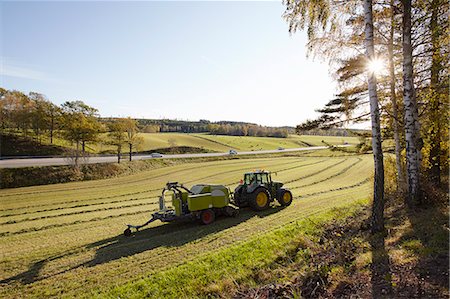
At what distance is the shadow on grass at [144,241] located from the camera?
833 cm

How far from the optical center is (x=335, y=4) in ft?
27.8

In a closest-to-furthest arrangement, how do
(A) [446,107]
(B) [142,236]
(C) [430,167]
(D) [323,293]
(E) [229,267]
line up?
1. (D) [323,293]
2. (E) [229,267]
3. (A) [446,107]
4. (C) [430,167]
5. (B) [142,236]

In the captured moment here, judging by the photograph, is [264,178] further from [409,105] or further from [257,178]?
[409,105]

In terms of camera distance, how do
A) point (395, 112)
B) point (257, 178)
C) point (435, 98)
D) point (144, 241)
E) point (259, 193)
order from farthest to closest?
point (257, 178) < point (259, 193) < point (395, 112) < point (144, 241) < point (435, 98)

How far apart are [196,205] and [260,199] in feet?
12.6

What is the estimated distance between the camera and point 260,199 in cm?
1418

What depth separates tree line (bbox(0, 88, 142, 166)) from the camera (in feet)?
114

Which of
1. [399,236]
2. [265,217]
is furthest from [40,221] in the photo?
[399,236]

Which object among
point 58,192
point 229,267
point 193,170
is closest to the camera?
point 229,267

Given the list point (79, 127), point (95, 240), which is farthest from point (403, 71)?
point (79, 127)

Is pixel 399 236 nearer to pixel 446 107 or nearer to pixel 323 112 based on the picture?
pixel 446 107

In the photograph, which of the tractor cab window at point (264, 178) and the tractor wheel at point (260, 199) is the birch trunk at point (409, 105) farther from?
the tractor cab window at point (264, 178)

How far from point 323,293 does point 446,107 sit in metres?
7.11

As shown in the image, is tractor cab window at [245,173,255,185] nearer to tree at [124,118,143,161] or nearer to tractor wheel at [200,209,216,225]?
tractor wheel at [200,209,216,225]
